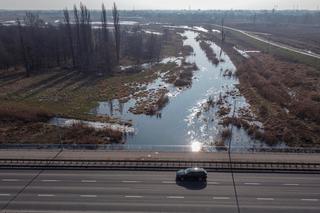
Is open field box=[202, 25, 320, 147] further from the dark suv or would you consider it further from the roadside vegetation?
the roadside vegetation

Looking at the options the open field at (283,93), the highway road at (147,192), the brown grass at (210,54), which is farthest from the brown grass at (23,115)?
the brown grass at (210,54)

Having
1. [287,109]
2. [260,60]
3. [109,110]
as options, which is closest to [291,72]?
[260,60]

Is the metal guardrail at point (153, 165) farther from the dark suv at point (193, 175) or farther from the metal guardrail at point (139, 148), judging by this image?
the metal guardrail at point (139, 148)

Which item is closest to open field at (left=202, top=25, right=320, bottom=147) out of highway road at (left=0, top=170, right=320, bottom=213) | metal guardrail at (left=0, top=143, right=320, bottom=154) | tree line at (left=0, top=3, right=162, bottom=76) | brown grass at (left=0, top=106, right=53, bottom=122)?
metal guardrail at (left=0, top=143, right=320, bottom=154)

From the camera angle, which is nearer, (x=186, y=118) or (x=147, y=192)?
(x=147, y=192)

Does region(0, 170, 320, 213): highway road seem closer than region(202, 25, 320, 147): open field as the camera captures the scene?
Yes

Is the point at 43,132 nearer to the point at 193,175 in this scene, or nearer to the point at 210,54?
the point at 193,175

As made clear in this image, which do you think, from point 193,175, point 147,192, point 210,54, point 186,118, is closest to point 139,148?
point 193,175

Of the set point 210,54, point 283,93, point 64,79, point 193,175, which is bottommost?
point 210,54
